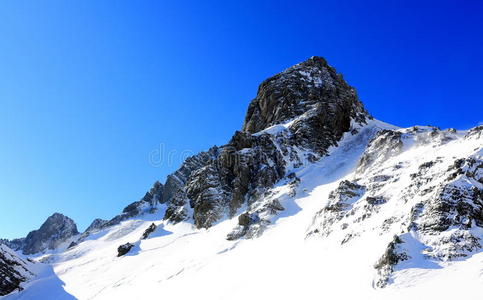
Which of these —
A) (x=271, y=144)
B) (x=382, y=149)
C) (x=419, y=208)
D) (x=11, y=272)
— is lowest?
(x=419, y=208)

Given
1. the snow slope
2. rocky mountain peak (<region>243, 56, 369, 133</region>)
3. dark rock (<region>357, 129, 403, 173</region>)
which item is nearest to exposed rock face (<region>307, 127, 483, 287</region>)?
the snow slope

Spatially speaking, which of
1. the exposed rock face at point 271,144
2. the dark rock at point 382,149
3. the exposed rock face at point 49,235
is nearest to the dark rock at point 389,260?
the exposed rock face at point 271,144

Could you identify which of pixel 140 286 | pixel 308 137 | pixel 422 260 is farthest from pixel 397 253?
pixel 308 137

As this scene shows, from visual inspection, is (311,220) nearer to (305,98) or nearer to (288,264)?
(288,264)

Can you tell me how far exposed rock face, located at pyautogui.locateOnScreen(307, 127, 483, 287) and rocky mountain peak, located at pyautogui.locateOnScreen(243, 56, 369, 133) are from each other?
34.6 m

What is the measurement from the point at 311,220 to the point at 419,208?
13569 mm

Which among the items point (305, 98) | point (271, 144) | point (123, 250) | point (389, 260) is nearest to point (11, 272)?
point (123, 250)

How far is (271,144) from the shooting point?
69688 mm

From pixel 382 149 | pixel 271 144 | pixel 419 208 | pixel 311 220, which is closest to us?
pixel 419 208

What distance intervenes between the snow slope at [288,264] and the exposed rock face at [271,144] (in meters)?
3.17

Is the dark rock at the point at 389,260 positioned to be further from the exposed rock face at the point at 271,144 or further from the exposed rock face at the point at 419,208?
the exposed rock face at the point at 271,144

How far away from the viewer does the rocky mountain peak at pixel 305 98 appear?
261 ft

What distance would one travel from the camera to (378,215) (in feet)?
99.9

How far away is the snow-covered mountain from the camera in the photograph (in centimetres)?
2258
